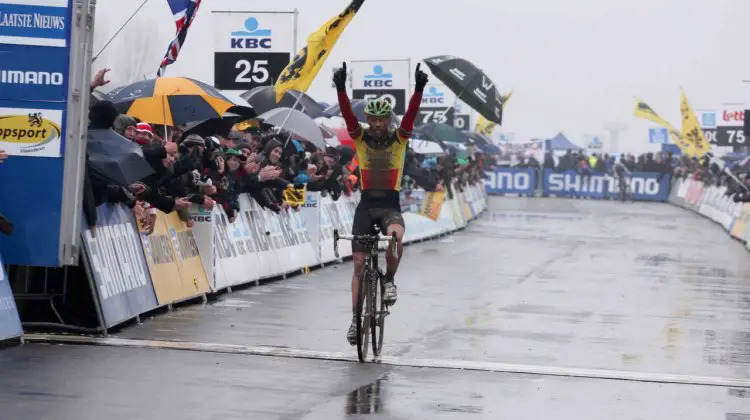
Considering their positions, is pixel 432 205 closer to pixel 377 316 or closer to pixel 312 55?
pixel 312 55

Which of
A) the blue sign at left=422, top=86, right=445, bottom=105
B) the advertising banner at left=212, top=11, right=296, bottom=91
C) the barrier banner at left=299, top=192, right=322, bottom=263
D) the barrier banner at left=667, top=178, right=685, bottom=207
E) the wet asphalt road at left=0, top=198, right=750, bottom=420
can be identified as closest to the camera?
the wet asphalt road at left=0, top=198, right=750, bottom=420

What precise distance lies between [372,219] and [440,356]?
1271mm

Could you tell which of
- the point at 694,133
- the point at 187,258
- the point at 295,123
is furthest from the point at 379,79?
the point at 187,258

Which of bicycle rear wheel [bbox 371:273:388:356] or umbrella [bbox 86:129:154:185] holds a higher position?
umbrella [bbox 86:129:154:185]

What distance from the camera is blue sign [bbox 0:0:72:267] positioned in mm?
11961

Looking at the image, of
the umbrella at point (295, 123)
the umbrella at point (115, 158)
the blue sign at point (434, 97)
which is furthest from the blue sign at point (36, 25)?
the blue sign at point (434, 97)

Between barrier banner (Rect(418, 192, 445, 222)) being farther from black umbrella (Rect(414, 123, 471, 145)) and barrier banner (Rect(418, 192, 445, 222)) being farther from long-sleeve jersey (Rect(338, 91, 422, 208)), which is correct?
long-sleeve jersey (Rect(338, 91, 422, 208))

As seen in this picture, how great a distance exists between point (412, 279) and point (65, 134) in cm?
921

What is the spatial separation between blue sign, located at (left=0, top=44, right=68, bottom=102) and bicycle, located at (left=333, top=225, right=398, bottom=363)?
8.77 feet

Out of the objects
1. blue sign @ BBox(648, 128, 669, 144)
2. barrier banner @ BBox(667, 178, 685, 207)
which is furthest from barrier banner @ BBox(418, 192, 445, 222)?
blue sign @ BBox(648, 128, 669, 144)

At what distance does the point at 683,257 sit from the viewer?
91.0ft

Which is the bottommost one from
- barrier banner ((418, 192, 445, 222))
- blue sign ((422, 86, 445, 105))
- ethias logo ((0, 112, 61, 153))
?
barrier banner ((418, 192, 445, 222))

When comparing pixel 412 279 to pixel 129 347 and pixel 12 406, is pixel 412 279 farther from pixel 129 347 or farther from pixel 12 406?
pixel 12 406

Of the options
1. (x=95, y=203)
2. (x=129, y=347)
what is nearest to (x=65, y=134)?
(x=95, y=203)
